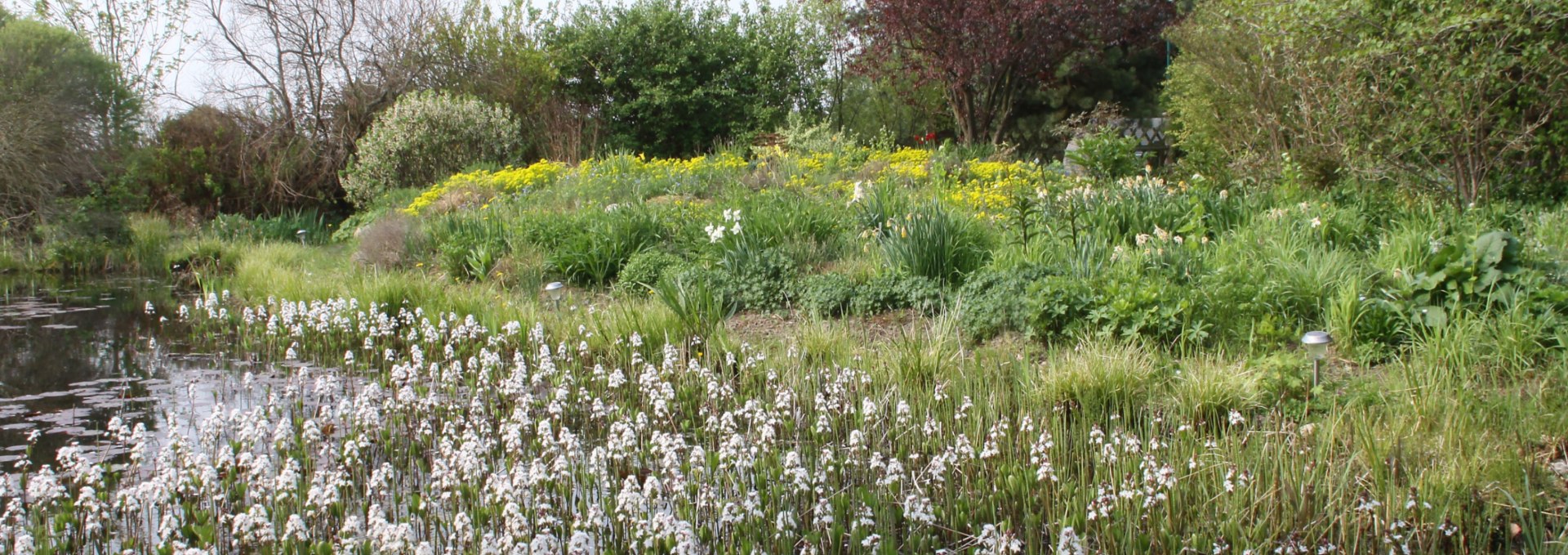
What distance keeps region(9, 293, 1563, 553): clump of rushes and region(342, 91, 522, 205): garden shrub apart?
11.7 metres

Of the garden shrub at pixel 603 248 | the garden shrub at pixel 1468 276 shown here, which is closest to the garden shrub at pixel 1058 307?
the garden shrub at pixel 1468 276

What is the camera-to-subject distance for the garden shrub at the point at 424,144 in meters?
15.7

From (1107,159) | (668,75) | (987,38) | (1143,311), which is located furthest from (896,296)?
(668,75)

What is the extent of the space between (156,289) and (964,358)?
386 inches

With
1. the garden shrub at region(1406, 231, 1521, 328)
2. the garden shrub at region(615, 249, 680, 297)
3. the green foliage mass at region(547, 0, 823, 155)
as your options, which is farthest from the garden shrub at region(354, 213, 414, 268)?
the green foliage mass at region(547, 0, 823, 155)

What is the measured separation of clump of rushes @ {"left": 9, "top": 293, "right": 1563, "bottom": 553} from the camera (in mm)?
3086

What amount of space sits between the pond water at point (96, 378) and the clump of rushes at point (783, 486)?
0.49 meters

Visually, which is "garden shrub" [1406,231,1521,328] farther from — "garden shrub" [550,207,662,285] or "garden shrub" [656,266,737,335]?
"garden shrub" [550,207,662,285]

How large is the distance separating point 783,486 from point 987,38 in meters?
12.9

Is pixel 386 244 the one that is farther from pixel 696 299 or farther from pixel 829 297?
pixel 829 297

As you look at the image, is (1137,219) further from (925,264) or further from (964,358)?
(964,358)

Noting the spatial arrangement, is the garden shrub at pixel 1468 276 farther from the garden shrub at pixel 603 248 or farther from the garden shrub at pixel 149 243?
the garden shrub at pixel 149 243

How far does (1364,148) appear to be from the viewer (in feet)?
27.4

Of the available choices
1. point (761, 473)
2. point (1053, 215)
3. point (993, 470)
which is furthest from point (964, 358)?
point (1053, 215)
